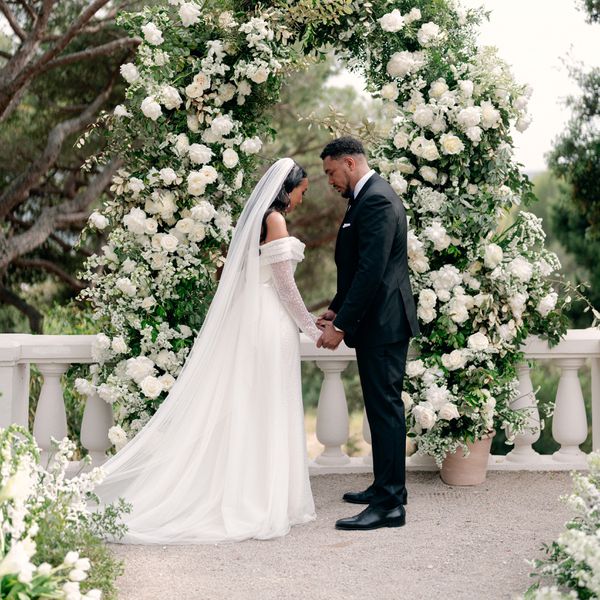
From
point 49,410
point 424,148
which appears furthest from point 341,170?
point 49,410

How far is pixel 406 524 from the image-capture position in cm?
450

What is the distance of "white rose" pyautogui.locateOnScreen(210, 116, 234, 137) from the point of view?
16.4 ft

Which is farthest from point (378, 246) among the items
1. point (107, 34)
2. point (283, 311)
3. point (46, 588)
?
point (107, 34)

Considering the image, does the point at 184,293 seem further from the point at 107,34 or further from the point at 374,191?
the point at 107,34

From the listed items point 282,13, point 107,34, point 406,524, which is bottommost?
point 406,524

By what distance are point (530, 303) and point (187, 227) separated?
80.2 inches

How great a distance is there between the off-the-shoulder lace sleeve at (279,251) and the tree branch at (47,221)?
724 cm

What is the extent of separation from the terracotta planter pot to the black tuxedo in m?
0.72

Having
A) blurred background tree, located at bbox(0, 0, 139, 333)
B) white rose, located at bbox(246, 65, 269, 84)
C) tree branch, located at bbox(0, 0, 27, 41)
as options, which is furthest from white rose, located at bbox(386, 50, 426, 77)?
tree branch, located at bbox(0, 0, 27, 41)

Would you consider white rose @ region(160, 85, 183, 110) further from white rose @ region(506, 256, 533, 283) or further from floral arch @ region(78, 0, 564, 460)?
white rose @ region(506, 256, 533, 283)

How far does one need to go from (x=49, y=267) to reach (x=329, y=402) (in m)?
7.53

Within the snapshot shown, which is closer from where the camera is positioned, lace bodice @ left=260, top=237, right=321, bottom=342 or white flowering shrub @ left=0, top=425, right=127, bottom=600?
white flowering shrub @ left=0, top=425, right=127, bottom=600

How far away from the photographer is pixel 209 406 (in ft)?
15.0

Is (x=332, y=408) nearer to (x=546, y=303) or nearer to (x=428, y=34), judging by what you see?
(x=546, y=303)
